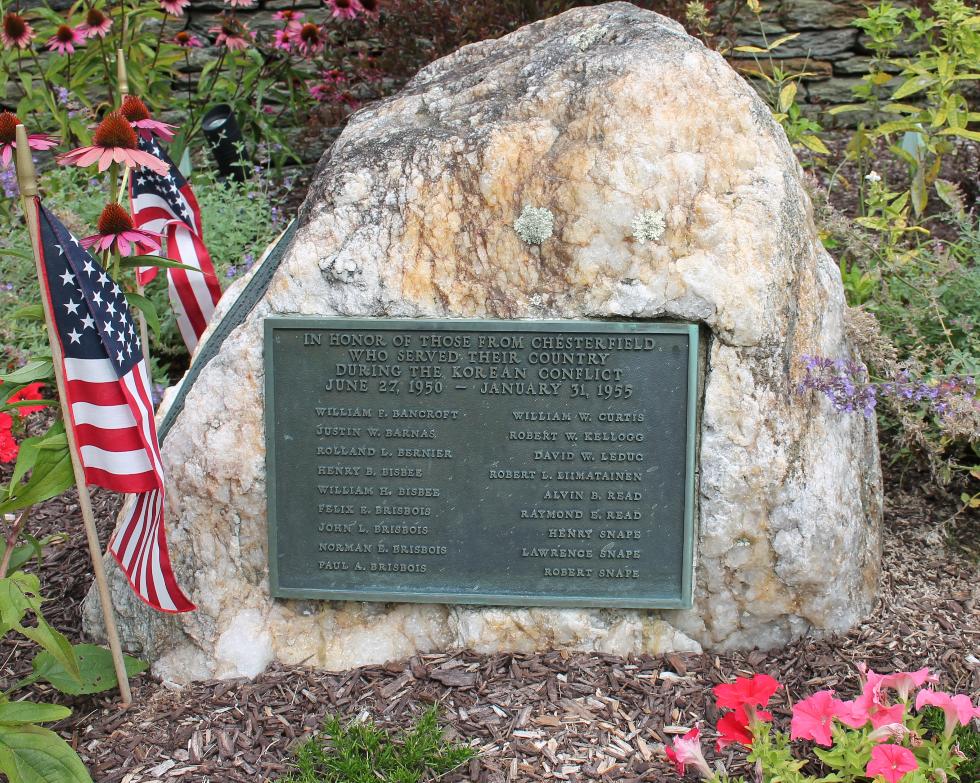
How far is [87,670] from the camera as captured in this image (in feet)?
9.48

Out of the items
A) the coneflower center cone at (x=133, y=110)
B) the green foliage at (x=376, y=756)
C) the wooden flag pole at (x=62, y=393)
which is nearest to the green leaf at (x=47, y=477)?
the wooden flag pole at (x=62, y=393)

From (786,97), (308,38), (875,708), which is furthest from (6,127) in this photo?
(308,38)

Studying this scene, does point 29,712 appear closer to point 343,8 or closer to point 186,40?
point 343,8

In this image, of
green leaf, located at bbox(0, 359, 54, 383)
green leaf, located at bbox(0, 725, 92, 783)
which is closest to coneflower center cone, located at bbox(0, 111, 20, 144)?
green leaf, located at bbox(0, 359, 54, 383)

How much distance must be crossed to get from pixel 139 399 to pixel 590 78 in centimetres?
167

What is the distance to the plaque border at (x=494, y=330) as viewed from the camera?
2.88 m

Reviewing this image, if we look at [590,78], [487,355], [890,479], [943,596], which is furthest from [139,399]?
[890,479]

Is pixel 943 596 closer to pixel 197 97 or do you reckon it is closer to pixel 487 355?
pixel 487 355

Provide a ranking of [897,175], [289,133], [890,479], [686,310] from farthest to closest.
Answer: [289,133], [897,175], [890,479], [686,310]

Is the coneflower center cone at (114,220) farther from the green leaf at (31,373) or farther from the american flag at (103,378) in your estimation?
the green leaf at (31,373)

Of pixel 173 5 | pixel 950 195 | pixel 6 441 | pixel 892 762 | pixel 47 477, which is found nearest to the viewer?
pixel 892 762

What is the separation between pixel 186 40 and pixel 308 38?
91cm

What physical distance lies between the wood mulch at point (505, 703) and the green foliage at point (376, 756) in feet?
0.20

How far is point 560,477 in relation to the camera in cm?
299
